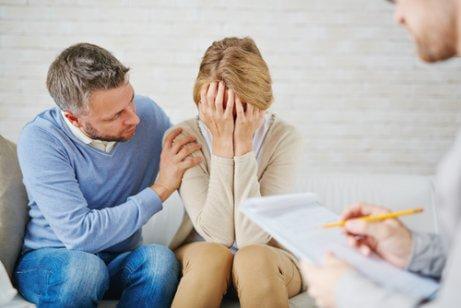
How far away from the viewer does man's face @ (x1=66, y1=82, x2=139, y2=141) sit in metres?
1.60

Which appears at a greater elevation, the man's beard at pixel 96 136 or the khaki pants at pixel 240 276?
the man's beard at pixel 96 136

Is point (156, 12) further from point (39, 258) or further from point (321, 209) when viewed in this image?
point (321, 209)

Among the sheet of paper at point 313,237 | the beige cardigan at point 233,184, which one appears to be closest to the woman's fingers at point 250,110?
the beige cardigan at point 233,184

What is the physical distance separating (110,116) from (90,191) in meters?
0.26

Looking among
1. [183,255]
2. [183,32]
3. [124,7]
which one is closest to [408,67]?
[183,32]

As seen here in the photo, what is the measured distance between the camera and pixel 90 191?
5.54 ft

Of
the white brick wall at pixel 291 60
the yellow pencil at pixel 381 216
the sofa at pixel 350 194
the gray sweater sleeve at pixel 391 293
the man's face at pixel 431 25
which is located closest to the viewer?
the gray sweater sleeve at pixel 391 293

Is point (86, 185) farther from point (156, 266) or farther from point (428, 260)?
point (428, 260)

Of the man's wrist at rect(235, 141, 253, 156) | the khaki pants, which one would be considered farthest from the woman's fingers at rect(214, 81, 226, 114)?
the khaki pants

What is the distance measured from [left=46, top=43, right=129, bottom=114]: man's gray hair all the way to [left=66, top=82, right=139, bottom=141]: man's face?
0.06ft

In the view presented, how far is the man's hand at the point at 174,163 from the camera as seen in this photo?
1639 millimetres

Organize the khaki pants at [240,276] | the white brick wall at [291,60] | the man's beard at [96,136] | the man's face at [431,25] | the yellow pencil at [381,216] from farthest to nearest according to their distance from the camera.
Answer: the white brick wall at [291,60]
the man's beard at [96,136]
the khaki pants at [240,276]
the yellow pencil at [381,216]
the man's face at [431,25]

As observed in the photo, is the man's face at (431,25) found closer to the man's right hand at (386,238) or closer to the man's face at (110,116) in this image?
the man's right hand at (386,238)

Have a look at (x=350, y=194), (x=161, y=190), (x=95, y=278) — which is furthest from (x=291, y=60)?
(x=95, y=278)
